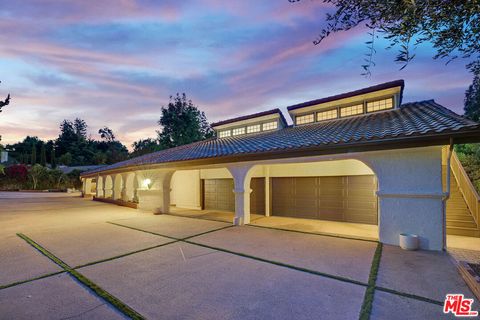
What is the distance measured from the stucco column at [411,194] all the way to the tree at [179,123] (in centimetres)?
3079

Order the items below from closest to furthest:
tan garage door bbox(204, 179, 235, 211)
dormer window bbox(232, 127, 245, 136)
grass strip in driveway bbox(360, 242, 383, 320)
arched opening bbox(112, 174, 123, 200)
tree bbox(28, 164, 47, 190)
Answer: grass strip in driveway bbox(360, 242, 383, 320) → tan garage door bbox(204, 179, 235, 211) → dormer window bbox(232, 127, 245, 136) → arched opening bbox(112, 174, 123, 200) → tree bbox(28, 164, 47, 190)

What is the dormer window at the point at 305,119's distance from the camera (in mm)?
12909

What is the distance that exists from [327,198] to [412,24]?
837 centimetres

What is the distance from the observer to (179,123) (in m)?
35.3

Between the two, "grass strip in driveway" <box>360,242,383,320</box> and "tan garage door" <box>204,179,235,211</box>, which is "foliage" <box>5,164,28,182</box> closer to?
"tan garage door" <box>204,179,235,211</box>

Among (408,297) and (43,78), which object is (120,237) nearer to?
(408,297)

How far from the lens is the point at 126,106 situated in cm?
2258

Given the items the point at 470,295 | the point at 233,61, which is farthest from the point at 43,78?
the point at 470,295

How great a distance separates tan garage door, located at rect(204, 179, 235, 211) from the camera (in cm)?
1358

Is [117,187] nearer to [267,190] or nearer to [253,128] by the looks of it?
[253,128]

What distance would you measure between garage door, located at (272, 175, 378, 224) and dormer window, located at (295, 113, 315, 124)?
3.84 m

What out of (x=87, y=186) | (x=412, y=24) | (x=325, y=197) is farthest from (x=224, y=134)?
(x=87, y=186)

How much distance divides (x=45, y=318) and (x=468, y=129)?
8.71 metres

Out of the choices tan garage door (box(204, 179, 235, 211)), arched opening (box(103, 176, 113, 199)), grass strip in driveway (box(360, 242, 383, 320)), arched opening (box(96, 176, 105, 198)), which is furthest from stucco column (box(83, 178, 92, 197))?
grass strip in driveway (box(360, 242, 383, 320))
